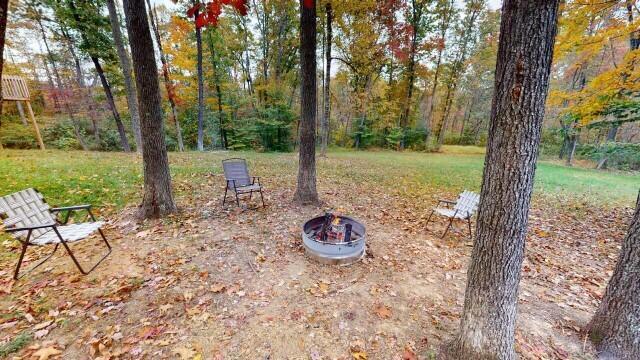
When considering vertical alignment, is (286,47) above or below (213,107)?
above

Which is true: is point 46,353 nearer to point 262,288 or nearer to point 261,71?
point 262,288

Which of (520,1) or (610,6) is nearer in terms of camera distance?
(520,1)

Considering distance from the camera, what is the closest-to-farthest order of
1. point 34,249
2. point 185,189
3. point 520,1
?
point 520,1, point 34,249, point 185,189

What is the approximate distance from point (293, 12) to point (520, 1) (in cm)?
1693

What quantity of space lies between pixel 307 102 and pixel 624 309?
4.78 metres

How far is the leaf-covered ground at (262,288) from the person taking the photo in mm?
2137

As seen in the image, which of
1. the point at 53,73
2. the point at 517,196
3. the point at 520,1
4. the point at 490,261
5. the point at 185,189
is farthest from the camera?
the point at 53,73

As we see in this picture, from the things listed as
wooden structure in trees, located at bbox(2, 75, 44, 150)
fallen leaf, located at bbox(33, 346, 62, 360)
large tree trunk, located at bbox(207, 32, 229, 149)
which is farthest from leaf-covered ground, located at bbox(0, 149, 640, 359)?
large tree trunk, located at bbox(207, 32, 229, 149)

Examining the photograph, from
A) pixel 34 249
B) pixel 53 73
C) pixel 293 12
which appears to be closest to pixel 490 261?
pixel 34 249

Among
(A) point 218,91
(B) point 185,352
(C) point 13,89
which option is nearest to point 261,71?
(A) point 218,91

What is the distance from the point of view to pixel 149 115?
12.8ft

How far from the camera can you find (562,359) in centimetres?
212

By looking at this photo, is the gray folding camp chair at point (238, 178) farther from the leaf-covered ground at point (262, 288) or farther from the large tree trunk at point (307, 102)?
the large tree trunk at point (307, 102)

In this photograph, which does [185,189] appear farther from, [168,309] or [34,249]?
[168,309]
